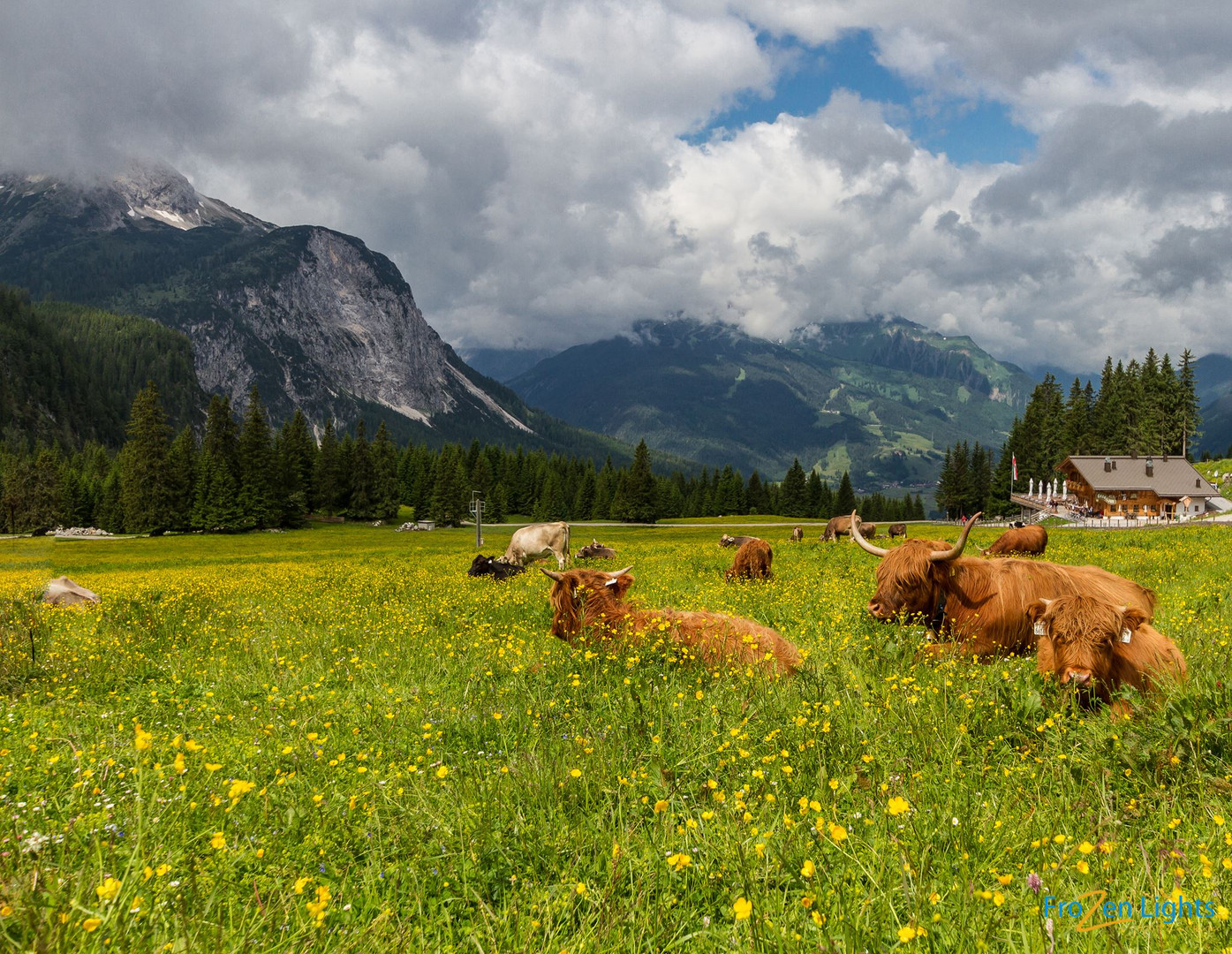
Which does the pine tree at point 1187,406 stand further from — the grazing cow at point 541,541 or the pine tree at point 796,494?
the grazing cow at point 541,541

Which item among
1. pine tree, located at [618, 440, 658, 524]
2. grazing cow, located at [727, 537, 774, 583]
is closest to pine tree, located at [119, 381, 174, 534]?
pine tree, located at [618, 440, 658, 524]

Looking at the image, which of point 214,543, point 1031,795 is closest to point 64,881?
point 1031,795

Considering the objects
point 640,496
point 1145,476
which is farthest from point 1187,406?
point 640,496

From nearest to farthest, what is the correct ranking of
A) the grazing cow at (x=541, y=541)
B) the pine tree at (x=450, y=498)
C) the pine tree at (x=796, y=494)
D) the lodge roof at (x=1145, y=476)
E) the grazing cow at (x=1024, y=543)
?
the grazing cow at (x=1024, y=543)
the grazing cow at (x=541, y=541)
the lodge roof at (x=1145, y=476)
the pine tree at (x=450, y=498)
the pine tree at (x=796, y=494)

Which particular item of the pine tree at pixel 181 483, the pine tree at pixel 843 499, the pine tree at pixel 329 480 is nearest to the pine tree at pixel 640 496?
the pine tree at pixel 843 499

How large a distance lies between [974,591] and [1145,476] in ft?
294

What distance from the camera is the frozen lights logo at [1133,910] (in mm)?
2590

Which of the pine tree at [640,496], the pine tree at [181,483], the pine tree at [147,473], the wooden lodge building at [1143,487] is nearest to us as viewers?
the wooden lodge building at [1143,487]

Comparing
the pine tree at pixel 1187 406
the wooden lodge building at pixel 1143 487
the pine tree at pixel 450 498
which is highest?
the pine tree at pixel 1187 406

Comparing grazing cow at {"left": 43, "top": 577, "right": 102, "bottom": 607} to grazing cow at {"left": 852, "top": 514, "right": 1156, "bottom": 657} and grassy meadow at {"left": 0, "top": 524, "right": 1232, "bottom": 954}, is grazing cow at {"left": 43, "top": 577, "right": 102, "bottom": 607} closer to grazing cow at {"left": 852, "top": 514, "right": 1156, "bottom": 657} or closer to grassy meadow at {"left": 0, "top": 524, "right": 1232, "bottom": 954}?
grassy meadow at {"left": 0, "top": 524, "right": 1232, "bottom": 954}

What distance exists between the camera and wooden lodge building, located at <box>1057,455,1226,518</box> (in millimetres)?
73750

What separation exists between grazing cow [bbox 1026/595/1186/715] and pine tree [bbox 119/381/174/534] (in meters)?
91.3

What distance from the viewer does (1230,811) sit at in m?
3.78

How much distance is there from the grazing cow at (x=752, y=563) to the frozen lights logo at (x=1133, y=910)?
1471 centimetres
